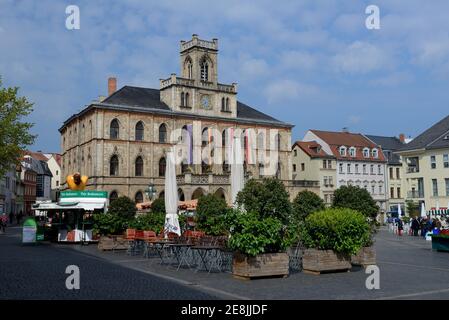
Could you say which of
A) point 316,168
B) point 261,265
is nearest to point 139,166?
point 316,168

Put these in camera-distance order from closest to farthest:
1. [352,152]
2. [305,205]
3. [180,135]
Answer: [305,205] → [180,135] → [352,152]

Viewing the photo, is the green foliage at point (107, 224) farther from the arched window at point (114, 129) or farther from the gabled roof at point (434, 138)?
the gabled roof at point (434, 138)

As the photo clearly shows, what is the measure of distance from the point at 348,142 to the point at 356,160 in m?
2.78

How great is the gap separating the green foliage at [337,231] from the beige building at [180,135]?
36859 mm

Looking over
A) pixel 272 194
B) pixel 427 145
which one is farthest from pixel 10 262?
pixel 427 145

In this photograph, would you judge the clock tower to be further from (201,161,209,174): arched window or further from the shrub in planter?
the shrub in planter

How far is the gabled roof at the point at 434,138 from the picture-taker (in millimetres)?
51194

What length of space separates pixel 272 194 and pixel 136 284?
17.7 feet

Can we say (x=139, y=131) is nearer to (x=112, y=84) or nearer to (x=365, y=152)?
(x=112, y=84)

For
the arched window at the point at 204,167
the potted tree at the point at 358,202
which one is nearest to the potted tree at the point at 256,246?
the potted tree at the point at 358,202

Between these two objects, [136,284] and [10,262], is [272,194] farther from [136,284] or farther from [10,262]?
[10,262]

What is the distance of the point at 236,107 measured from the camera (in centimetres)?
6112

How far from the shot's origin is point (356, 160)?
221 feet

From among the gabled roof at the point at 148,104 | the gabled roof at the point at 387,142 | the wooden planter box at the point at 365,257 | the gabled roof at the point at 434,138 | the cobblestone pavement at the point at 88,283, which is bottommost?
the cobblestone pavement at the point at 88,283
